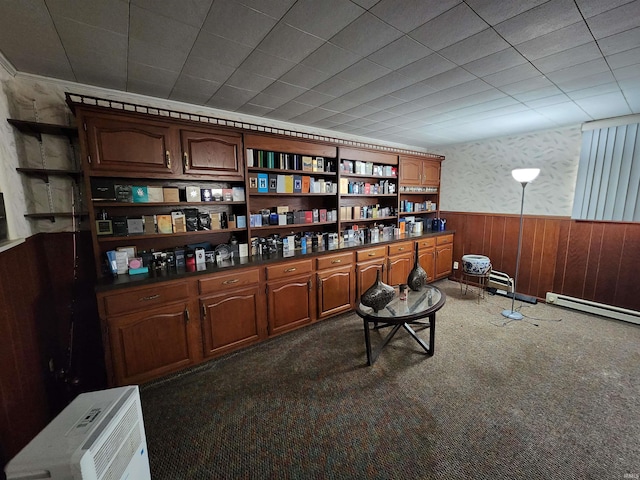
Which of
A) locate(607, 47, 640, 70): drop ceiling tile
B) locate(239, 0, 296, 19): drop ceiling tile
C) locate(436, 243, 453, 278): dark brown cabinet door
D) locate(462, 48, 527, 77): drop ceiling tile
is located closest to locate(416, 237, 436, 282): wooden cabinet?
locate(436, 243, 453, 278): dark brown cabinet door

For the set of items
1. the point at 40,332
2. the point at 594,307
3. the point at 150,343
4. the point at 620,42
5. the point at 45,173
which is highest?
the point at 620,42

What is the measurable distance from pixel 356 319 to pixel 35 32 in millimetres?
3378

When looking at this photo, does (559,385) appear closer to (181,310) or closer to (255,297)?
(255,297)

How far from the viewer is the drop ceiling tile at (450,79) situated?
1942mm

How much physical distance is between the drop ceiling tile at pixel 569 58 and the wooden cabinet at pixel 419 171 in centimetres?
219

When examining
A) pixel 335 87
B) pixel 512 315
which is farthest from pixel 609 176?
pixel 335 87

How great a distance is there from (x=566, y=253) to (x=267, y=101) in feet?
13.8

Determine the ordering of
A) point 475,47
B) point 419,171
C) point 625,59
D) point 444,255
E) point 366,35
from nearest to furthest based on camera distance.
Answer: point 366,35
point 475,47
point 625,59
point 419,171
point 444,255

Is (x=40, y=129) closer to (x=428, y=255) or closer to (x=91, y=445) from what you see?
(x=91, y=445)

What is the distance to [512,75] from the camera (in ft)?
6.51

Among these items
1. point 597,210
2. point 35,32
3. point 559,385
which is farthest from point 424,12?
point 597,210

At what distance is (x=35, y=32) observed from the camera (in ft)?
4.66

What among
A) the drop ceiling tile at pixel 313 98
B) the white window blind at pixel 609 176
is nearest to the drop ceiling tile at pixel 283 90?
the drop ceiling tile at pixel 313 98

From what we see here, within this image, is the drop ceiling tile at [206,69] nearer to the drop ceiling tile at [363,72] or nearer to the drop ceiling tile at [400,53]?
the drop ceiling tile at [363,72]
